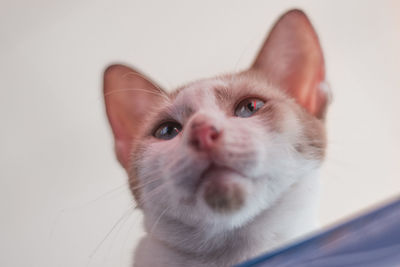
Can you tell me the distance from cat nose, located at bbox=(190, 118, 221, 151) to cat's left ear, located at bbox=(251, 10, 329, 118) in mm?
335

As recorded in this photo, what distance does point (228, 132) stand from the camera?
1.83 ft

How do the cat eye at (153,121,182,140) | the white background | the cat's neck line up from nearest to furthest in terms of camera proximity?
1. the cat's neck
2. the cat eye at (153,121,182,140)
3. the white background

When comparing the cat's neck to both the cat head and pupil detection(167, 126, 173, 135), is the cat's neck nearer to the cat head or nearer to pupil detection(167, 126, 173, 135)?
the cat head

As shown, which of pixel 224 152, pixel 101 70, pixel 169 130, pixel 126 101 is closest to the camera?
pixel 224 152

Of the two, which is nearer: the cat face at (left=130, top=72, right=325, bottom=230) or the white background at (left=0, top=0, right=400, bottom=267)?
the cat face at (left=130, top=72, right=325, bottom=230)

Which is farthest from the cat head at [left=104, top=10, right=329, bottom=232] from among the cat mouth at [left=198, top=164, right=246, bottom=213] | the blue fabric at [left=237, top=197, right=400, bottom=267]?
the blue fabric at [left=237, top=197, right=400, bottom=267]

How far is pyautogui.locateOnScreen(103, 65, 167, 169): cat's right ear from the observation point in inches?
35.0

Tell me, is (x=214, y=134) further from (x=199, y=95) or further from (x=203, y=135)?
(x=199, y=95)

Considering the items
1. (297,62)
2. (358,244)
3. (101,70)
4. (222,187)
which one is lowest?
(358,244)

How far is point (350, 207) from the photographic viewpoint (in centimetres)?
90

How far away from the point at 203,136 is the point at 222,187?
0.08 m

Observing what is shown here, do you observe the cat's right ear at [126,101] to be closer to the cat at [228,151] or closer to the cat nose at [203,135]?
the cat at [228,151]

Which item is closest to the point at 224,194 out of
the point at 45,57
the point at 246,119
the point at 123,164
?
the point at 246,119

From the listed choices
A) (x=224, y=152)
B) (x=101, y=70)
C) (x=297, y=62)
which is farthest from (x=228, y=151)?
(x=101, y=70)
